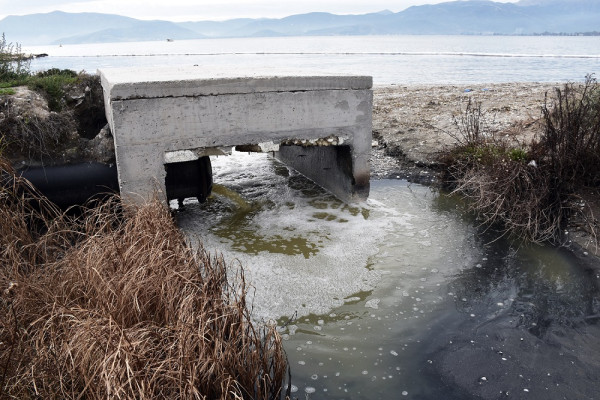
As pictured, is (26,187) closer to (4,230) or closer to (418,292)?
(4,230)

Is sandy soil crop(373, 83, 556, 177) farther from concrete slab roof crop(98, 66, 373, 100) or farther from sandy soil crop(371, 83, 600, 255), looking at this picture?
concrete slab roof crop(98, 66, 373, 100)

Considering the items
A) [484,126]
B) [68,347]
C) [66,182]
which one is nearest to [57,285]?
[68,347]

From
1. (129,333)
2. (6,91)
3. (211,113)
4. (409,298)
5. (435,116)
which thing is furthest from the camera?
(435,116)

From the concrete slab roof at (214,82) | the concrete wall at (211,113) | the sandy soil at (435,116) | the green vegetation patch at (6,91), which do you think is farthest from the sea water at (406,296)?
the green vegetation patch at (6,91)

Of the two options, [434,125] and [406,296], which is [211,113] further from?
[434,125]

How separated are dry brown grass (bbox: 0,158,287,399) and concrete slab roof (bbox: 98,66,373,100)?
182 centimetres

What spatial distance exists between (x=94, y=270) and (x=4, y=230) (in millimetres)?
1308

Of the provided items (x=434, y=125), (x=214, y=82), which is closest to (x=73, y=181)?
(x=214, y=82)

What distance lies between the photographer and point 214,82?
548 cm

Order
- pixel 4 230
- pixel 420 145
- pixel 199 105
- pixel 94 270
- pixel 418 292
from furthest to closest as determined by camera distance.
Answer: pixel 420 145 < pixel 199 105 < pixel 418 292 < pixel 4 230 < pixel 94 270

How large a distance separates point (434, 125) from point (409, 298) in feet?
17.8

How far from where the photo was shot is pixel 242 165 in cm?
882

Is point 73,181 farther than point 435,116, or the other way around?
point 435,116

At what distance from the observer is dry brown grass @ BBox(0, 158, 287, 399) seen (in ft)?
8.43
